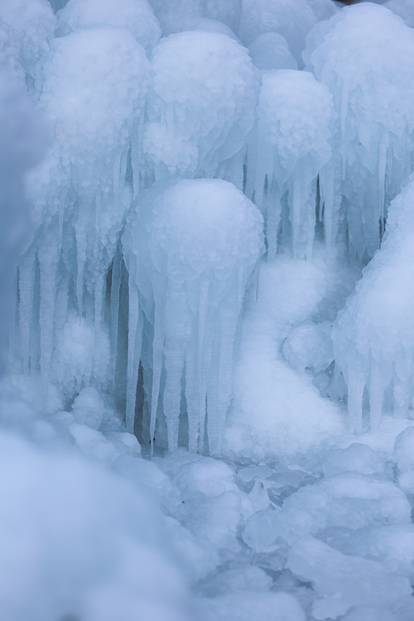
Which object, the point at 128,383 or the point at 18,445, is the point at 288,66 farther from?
the point at 18,445

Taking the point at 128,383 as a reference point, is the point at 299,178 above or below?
above

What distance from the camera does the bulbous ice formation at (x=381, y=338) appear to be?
3588 mm

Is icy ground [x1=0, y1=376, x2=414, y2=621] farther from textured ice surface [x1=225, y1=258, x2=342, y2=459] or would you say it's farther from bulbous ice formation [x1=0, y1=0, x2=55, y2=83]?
bulbous ice formation [x1=0, y1=0, x2=55, y2=83]

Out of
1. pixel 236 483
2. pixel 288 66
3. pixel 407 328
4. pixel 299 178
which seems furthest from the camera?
pixel 288 66

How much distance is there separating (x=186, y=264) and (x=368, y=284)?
81 cm

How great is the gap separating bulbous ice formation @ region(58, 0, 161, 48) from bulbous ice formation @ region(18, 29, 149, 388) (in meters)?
0.32

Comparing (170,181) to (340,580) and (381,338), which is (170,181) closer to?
(381,338)

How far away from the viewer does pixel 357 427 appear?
145 inches

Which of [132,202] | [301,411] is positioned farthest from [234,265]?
[301,411]

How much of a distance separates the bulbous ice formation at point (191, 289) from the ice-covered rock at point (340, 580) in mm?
892

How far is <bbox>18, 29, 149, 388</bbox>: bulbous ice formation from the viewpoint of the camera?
327 cm

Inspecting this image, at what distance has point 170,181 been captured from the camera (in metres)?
3.56

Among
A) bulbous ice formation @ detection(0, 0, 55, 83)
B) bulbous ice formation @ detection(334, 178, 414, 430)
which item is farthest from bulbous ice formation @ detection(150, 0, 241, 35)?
bulbous ice formation @ detection(334, 178, 414, 430)

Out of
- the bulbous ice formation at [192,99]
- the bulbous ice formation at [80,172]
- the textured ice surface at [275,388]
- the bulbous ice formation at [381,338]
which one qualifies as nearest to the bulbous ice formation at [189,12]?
the bulbous ice formation at [192,99]
